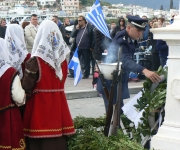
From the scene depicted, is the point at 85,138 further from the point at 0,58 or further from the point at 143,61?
the point at 143,61

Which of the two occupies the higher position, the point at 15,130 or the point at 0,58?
the point at 0,58

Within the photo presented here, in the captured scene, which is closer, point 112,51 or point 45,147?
point 45,147

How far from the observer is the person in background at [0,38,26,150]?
475 cm

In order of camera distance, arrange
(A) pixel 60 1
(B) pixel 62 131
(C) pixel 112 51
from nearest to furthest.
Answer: (B) pixel 62 131
(C) pixel 112 51
(A) pixel 60 1

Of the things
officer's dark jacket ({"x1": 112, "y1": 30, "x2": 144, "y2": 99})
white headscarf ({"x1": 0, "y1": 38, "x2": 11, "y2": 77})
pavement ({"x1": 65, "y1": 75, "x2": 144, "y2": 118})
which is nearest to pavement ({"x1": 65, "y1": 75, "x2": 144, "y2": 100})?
pavement ({"x1": 65, "y1": 75, "x2": 144, "y2": 118})

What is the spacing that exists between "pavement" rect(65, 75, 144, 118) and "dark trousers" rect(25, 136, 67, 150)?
300 cm

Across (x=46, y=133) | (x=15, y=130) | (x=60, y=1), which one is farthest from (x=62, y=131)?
(x=60, y=1)

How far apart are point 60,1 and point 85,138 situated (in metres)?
133

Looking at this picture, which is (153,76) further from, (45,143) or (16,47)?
(16,47)

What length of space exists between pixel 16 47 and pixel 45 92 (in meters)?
0.62

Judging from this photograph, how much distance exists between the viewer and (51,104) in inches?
199

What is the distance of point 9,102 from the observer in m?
4.78

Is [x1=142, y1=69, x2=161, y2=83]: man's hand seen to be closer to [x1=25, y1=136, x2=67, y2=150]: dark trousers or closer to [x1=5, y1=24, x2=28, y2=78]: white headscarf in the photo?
[x1=25, y1=136, x2=67, y2=150]: dark trousers

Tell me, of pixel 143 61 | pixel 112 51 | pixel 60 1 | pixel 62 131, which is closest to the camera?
pixel 62 131
